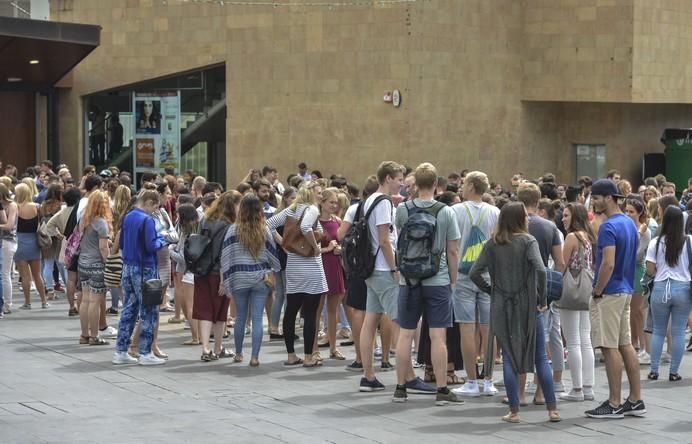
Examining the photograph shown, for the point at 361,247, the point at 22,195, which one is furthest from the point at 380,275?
the point at 22,195

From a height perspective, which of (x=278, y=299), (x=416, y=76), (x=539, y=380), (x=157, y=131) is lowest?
(x=539, y=380)

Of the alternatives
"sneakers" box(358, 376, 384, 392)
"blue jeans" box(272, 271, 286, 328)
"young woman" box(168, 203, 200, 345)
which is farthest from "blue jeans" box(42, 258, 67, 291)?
"sneakers" box(358, 376, 384, 392)

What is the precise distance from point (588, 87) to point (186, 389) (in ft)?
65.9

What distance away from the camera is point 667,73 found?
29891 millimetres

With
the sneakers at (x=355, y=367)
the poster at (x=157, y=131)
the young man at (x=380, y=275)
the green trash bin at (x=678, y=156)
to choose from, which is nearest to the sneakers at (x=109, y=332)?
the sneakers at (x=355, y=367)

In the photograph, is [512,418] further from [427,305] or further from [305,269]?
[305,269]

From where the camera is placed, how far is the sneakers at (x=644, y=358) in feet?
43.5

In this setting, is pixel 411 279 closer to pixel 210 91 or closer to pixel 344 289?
pixel 344 289

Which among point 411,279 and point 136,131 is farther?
point 136,131

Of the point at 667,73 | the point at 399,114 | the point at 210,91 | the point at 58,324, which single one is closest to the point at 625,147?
the point at 667,73

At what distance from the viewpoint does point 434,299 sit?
34.8ft

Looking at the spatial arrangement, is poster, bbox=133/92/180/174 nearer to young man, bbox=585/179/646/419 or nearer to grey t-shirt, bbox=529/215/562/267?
grey t-shirt, bbox=529/215/562/267

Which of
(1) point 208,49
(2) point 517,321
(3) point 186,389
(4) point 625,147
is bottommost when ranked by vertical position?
(3) point 186,389

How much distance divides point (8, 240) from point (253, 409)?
7.75 meters
